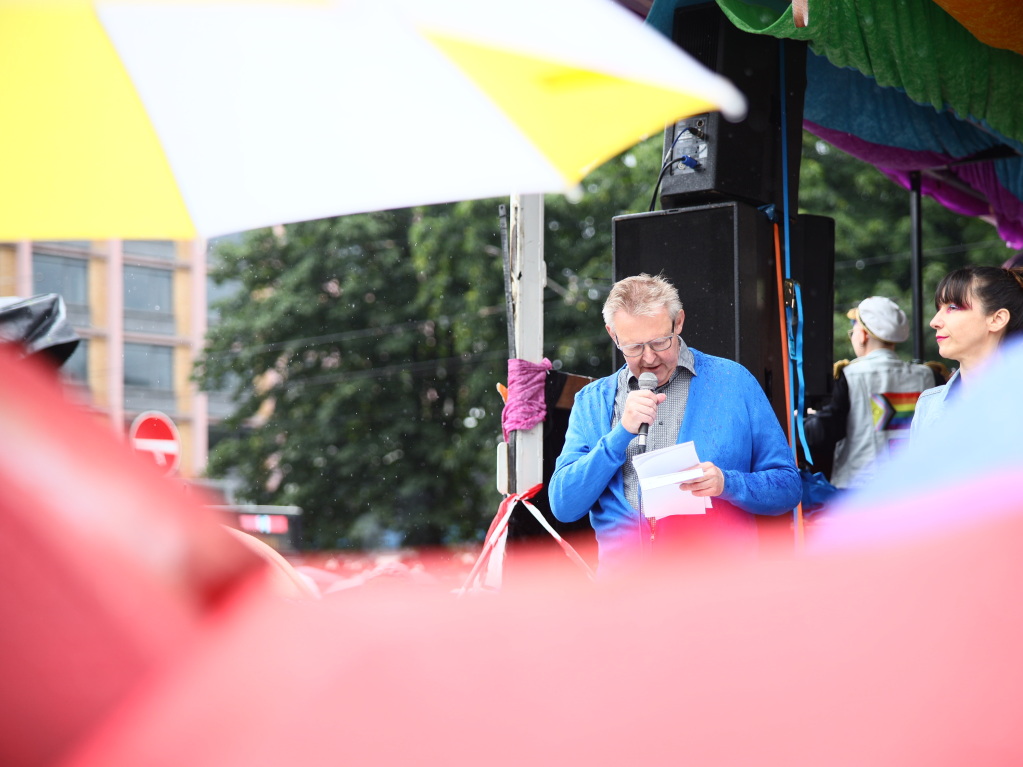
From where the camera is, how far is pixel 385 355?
21.4 m

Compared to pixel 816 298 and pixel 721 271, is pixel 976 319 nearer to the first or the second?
pixel 721 271

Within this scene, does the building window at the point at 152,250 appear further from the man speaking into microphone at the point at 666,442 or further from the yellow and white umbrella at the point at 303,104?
the man speaking into microphone at the point at 666,442

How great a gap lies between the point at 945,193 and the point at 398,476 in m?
13.8

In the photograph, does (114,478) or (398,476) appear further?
(398,476)

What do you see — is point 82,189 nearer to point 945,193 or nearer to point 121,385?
point 945,193

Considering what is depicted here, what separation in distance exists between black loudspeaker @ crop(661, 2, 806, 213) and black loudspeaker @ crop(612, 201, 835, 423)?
4.8 inches

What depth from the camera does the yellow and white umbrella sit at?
282 cm

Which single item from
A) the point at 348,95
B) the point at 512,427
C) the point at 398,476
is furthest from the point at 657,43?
the point at 398,476

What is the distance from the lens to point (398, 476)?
20.3 m

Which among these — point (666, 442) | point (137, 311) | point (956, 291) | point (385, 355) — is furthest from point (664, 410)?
point (137, 311)

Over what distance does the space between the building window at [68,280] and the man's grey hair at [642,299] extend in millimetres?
44299

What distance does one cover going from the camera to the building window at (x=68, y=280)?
147ft

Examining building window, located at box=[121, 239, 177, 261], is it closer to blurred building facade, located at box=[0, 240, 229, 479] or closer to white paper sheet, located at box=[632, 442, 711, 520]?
blurred building facade, located at box=[0, 240, 229, 479]

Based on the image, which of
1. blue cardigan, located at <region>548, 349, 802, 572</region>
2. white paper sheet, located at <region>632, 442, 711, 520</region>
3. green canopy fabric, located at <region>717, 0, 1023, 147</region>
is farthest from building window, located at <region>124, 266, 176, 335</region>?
white paper sheet, located at <region>632, 442, 711, 520</region>
